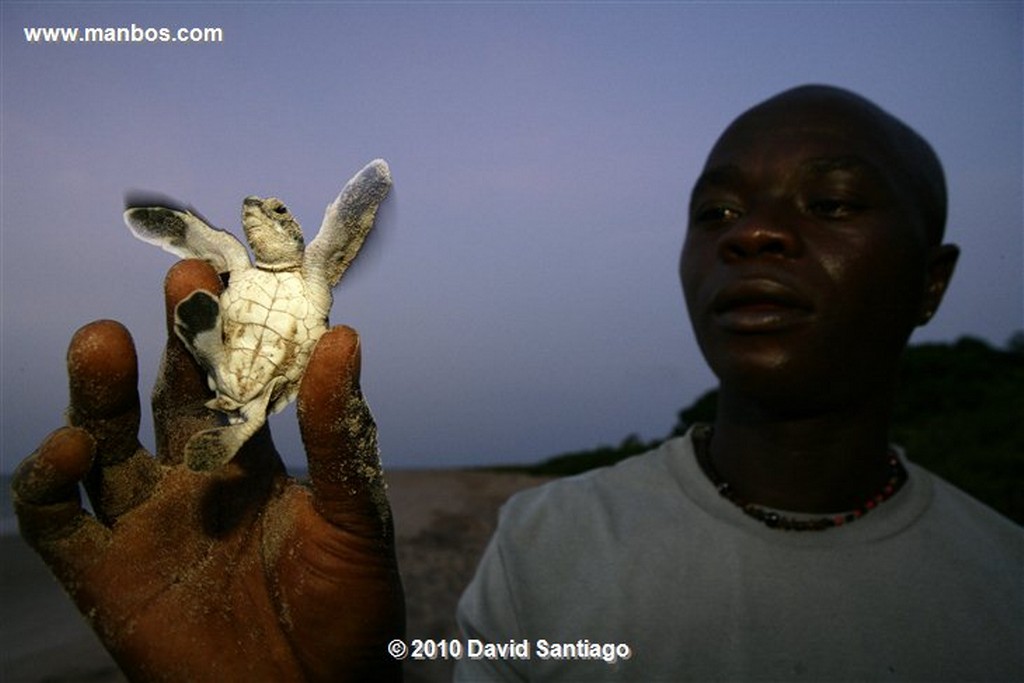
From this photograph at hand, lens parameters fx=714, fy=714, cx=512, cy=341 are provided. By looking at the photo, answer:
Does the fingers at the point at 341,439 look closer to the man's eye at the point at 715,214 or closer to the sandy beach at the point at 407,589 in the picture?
the man's eye at the point at 715,214

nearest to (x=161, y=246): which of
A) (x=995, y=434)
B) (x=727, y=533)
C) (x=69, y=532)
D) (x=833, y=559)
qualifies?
(x=69, y=532)

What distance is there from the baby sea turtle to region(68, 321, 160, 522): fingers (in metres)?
0.07

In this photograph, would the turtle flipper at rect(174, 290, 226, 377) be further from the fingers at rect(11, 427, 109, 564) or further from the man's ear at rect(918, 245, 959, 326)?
the man's ear at rect(918, 245, 959, 326)

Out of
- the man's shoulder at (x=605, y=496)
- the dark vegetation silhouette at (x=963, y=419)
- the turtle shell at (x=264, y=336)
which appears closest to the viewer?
the turtle shell at (x=264, y=336)

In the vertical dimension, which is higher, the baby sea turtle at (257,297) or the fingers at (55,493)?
the baby sea turtle at (257,297)

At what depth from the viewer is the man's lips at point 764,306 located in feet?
2.78

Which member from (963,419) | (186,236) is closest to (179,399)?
(186,236)

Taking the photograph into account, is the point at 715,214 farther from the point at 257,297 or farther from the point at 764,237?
the point at 257,297

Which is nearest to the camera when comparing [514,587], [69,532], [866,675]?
[69,532]

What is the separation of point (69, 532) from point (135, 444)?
4.2 inches

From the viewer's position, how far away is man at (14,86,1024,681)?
75 centimetres

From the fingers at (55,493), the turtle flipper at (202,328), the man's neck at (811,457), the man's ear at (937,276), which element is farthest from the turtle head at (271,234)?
the man's ear at (937,276)

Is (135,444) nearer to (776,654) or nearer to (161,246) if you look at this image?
(161,246)

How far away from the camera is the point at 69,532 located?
74cm
